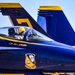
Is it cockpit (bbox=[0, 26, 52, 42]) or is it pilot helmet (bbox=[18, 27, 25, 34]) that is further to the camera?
pilot helmet (bbox=[18, 27, 25, 34])

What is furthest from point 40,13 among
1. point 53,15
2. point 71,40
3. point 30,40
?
point 30,40

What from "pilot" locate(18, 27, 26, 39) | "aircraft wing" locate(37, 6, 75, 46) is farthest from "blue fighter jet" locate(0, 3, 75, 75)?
"aircraft wing" locate(37, 6, 75, 46)

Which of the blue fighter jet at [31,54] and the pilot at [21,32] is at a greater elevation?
the pilot at [21,32]

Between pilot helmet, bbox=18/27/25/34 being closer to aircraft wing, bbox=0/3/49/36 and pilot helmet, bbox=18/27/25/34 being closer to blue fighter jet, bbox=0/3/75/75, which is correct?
blue fighter jet, bbox=0/3/75/75

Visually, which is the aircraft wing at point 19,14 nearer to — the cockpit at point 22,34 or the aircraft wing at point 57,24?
the aircraft wing at point 57,24

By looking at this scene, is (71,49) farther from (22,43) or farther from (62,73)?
(22,43)

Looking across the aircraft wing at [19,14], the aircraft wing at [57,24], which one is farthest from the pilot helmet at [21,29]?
the aircraft wing at [57,24]

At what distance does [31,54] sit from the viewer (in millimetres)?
7156

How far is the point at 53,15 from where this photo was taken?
1348cm

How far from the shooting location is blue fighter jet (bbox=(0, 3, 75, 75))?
6.95 metres

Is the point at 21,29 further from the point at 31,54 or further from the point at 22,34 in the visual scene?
the point at 31,54

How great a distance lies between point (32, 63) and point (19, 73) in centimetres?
54

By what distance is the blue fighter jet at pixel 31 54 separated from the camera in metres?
6.95

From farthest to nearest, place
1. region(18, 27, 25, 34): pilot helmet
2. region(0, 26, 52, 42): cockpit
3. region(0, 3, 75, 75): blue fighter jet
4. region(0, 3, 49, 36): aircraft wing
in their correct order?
region(0, 3, 49, 36): aircraft wing < region(18, 27, 25, 34): pilot helmet < region(0, 26, 52, 42): cockpit < region(0, 3, 75, 75): blue fighter jet
